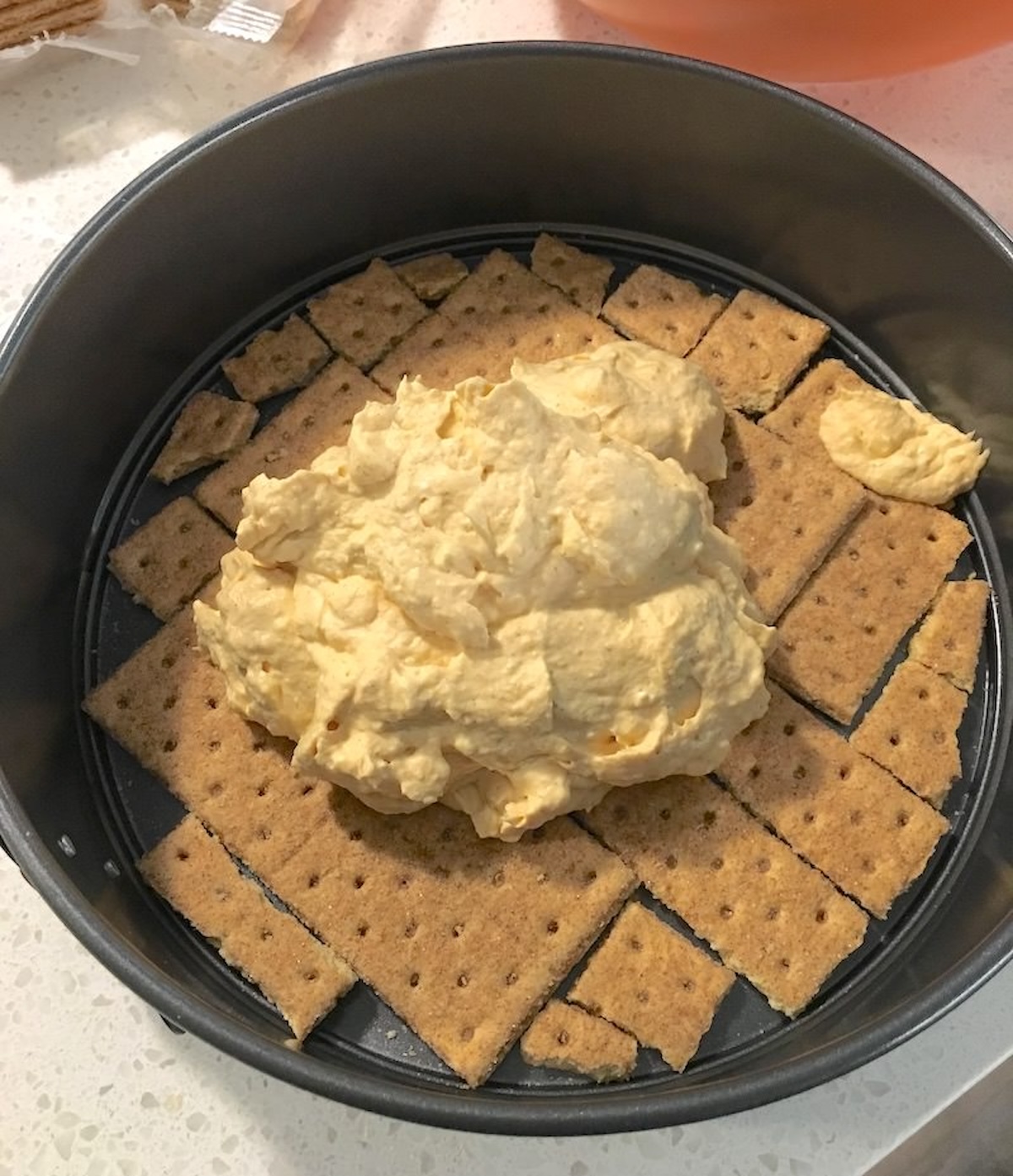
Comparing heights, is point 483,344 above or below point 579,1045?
above

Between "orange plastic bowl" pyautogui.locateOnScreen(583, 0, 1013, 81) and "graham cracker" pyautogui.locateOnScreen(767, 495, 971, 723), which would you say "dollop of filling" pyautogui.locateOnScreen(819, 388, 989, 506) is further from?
"orange plastic bowl" pyautogui.locateOnScreen(583, 0, 1013, 81)

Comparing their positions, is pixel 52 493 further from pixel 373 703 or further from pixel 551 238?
pixel 551 238

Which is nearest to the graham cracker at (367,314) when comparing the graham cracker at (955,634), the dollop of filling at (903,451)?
the dollop of filling at (903,451)

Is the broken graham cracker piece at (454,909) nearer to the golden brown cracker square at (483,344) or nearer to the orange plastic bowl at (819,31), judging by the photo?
the golden brown cracker square at (483,344)

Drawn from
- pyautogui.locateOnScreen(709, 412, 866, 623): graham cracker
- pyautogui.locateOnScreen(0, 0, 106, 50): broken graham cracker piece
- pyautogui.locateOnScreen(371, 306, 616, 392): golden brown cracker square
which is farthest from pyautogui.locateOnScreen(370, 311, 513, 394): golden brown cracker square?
pyautogui.locateOnScreen(0, 0, 106, 50): broken graham cracker piece

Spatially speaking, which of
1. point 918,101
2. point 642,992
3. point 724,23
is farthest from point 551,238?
point 642,992

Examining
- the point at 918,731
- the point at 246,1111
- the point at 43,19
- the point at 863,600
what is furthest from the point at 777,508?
the point at 43,19

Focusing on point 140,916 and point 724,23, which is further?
point 724,23

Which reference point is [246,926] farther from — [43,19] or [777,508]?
[43,19]
